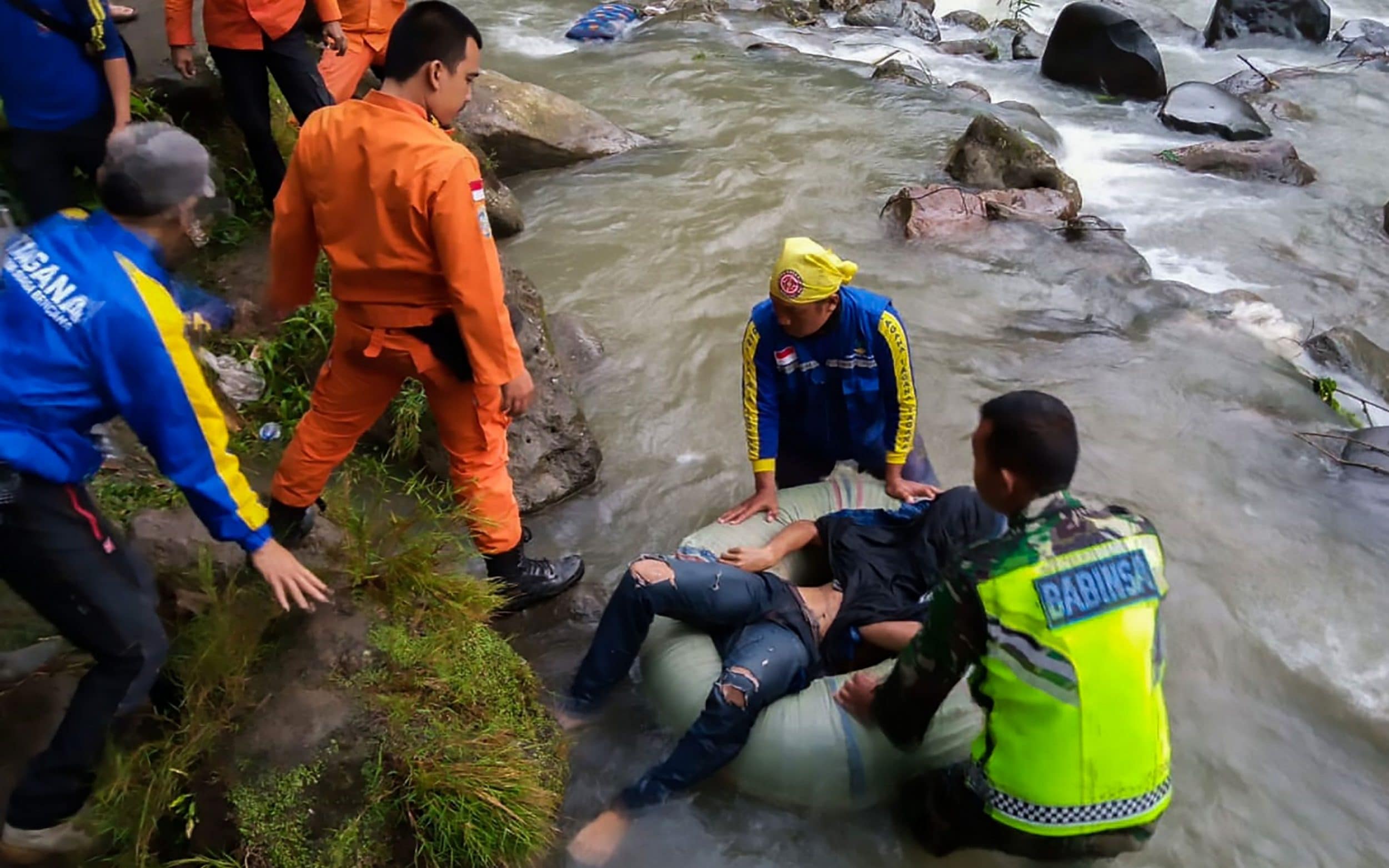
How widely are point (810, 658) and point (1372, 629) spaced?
8.98ft

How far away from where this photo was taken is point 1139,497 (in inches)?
201

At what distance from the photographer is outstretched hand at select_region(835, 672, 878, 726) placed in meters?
3.11

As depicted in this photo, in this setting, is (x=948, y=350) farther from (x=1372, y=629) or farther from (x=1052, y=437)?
(x=1052, y=437)

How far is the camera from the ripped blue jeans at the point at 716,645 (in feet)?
10.2

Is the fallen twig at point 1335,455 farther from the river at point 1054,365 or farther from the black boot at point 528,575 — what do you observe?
the black boot at point 528,575

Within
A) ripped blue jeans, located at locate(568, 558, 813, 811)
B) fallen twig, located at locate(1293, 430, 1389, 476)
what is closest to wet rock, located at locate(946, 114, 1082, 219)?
fallen twig, located at locate(1293, 430, 1389, 476)

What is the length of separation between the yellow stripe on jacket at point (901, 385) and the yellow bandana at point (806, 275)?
13.0 inches

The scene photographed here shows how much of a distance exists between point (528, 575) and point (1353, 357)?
5430 mm

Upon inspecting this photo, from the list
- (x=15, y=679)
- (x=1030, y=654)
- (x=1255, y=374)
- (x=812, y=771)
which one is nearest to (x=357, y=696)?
(x=15, y=679)

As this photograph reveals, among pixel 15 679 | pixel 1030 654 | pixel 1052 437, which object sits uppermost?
pixel 1052 437

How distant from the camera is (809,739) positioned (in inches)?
123

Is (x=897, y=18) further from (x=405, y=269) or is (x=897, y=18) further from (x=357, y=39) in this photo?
(x=405, y=269)

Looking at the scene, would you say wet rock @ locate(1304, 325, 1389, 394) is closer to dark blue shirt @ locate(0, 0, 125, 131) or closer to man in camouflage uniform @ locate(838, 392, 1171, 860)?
man in camouflage uniform @ locate(838, 392, 1171, 860)

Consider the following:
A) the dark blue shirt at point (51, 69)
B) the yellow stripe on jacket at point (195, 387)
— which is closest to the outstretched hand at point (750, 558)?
the yellow stripe on jacket at point (195, 387)
